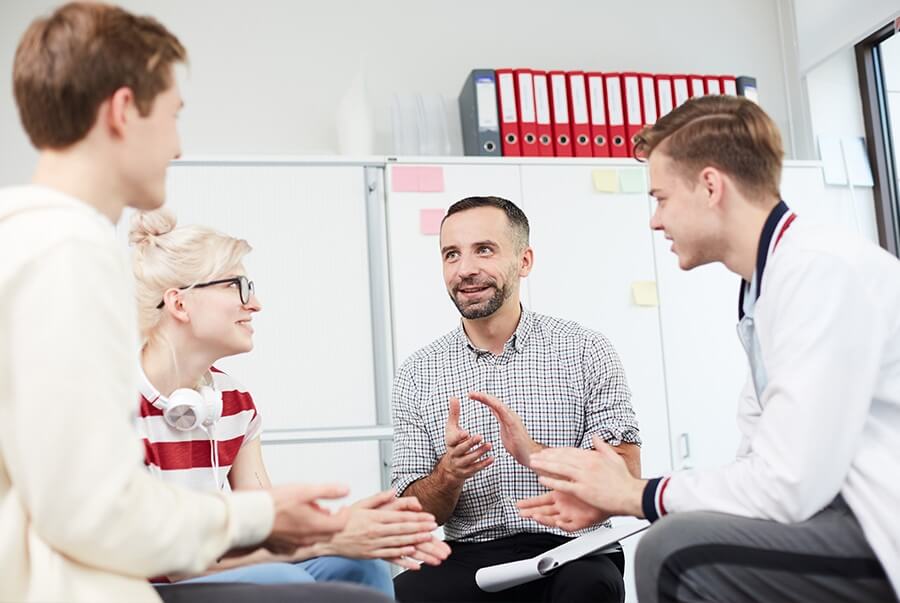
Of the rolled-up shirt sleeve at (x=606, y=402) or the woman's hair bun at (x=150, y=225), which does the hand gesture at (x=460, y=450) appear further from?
the woman's hair bun at (x=150, y=225)

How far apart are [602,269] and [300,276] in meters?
1.08

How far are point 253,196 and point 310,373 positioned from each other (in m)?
0.64

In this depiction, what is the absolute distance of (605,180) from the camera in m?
3.55

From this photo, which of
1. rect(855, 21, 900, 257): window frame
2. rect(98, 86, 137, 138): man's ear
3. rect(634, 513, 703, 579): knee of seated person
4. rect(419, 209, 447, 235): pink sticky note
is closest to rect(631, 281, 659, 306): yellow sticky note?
rect(419, 209, 447, 235): pink sticky note

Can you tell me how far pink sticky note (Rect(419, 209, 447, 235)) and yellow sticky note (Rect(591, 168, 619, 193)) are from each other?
1.93 ft

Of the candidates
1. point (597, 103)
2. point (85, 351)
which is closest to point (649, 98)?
point (597, 103)

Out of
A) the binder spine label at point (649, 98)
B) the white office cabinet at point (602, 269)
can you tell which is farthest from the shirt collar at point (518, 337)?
the binder spine label at point (649, 98)

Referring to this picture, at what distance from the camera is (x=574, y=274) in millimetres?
3496

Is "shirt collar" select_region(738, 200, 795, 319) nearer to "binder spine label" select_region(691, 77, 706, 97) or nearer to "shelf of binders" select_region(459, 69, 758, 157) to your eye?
"shelf of binders" select_region(459, 69, 758, 157)

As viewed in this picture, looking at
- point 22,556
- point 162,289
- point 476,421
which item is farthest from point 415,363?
point 22,556

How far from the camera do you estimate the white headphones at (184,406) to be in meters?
1.78

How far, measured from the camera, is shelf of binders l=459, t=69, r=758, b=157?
358 centimetres

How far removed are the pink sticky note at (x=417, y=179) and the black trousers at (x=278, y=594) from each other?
2208 mm

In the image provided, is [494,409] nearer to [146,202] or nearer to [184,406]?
[184,406]
